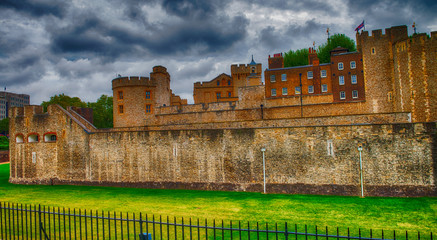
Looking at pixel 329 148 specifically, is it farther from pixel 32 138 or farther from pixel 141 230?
pixel 32 138

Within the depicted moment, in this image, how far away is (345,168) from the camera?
16562 millimetres

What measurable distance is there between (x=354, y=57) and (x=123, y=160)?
27073 millimetres

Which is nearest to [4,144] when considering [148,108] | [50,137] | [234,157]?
[148,108]

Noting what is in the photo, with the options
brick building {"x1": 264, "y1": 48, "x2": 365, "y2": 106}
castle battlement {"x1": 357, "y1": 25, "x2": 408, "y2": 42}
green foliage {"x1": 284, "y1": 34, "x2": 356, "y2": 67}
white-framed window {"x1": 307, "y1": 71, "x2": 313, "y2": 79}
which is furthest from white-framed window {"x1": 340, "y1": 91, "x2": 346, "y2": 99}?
green foliage {"x1": 284, "y1": 34, "x2": 356, "y2": 67}

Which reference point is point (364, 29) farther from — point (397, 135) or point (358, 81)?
point (397, 135)

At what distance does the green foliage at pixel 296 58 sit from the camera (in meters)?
52.5

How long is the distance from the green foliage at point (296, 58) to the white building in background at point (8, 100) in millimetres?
127230

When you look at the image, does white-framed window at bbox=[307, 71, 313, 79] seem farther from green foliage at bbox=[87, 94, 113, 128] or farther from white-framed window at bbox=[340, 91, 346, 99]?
green foliage at bbox=[87, 94, 113, 128]

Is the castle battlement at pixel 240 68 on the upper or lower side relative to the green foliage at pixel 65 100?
upper

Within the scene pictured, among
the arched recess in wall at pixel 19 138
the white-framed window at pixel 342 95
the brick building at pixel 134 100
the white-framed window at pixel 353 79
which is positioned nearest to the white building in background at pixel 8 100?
the brick building at pixel 134 100

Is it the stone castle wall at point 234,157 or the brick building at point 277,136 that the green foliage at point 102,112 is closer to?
the brick building at point 277,136

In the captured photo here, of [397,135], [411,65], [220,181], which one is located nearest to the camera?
[397,135]

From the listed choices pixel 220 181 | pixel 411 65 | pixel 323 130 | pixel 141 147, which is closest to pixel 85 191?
pixel 141 147

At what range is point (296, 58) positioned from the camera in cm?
5319
